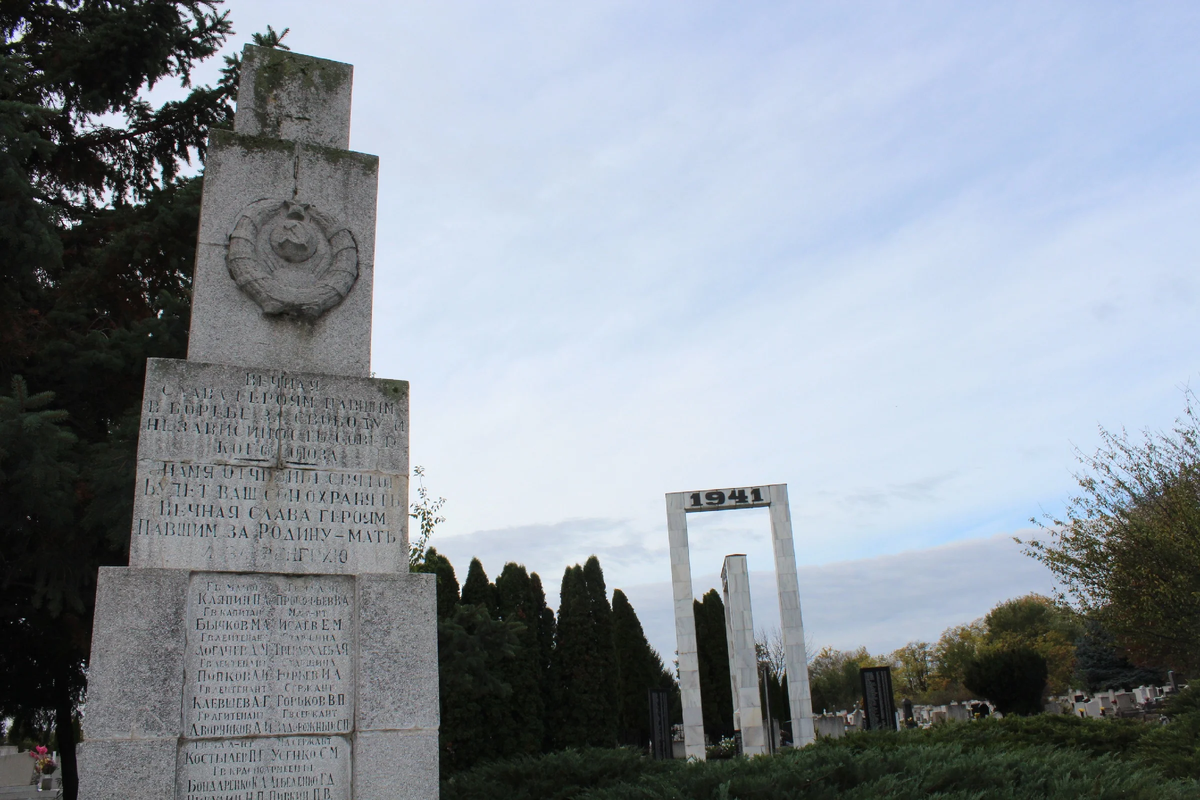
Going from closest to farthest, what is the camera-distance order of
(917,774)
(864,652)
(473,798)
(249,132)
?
(917,774), (249,132), (473,798), (864,652)

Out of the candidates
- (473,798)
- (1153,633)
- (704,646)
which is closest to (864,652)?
(704,646)

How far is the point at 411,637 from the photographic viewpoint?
5562 mm

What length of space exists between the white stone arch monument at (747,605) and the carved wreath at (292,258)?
1873 cm

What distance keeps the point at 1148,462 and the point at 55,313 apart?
70.6ft

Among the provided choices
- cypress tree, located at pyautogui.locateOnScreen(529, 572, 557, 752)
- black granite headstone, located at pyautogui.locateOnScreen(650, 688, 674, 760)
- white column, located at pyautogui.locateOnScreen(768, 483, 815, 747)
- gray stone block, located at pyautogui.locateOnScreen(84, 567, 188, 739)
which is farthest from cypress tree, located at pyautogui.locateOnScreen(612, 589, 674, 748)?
gray stone block, located at pyautogui.locateOnScreen(84, 567, 188, 739)

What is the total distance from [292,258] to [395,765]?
10.9ft

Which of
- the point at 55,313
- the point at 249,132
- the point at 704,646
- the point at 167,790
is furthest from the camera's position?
the point at 704,646

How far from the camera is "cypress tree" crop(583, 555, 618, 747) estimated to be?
78.4 ft

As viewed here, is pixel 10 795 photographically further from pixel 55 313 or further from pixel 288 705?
pixel 288 705

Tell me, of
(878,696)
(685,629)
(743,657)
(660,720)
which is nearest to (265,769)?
(878,696)

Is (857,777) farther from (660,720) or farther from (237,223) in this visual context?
(660,720)

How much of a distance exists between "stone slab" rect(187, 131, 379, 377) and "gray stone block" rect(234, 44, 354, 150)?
17 cm

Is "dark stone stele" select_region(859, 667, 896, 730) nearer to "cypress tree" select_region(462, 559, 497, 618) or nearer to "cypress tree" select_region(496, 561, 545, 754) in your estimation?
"cypress tree" select_region(496, 561, 545, 754)

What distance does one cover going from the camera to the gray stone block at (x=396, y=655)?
17.7ft
